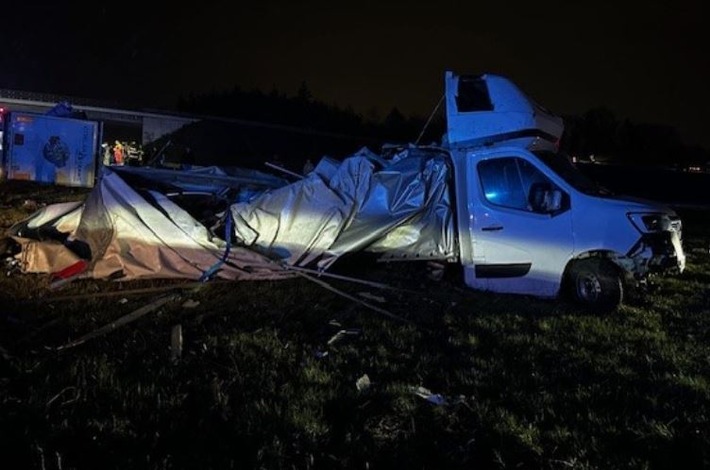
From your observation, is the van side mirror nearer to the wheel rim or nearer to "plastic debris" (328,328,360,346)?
the wheel rim

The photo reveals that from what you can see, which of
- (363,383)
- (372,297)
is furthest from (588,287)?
(363,383)

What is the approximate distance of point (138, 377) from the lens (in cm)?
441

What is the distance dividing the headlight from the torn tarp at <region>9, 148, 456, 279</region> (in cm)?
220

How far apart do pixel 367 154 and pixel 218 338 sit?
4.12 meters

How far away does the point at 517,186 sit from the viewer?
7.60 metres

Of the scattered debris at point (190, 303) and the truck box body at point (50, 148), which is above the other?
the truck box body at point (50, 148)

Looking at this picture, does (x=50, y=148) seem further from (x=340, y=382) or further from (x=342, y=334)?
(x=340, y=382)

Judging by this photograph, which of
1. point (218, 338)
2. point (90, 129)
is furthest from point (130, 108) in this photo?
point (218, 338)

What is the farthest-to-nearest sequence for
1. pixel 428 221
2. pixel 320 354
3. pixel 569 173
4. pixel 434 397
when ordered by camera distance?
pixel 428 221, pixel 569 173, pixel 320 354, pixel 434 397

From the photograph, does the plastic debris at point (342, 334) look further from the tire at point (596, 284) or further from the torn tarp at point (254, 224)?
the tire at point (596, 284)

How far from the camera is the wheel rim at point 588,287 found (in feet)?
23.4

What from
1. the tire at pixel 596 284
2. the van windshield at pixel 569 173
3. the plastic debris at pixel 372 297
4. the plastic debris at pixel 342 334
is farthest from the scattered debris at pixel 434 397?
the van windshield at pixel 569 173

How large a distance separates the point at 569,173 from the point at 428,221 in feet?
6.07

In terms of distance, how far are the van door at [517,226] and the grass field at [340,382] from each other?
1.33 ft
